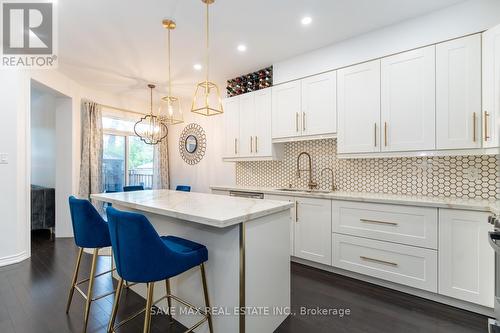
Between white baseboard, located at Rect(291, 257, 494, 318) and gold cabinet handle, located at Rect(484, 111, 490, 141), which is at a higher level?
gold cabinet handle, located at Rect(484, 111, 490, 141)

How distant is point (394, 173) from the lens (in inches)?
110

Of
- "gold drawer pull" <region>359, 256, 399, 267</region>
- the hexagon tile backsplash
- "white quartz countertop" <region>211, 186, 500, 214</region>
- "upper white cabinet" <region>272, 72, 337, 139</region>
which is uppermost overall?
"upper white cabinet" <region>272, 72, 337, 139</region>

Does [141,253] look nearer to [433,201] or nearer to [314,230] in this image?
[314,230]

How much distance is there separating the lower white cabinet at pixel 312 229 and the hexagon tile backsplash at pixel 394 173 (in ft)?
1.84

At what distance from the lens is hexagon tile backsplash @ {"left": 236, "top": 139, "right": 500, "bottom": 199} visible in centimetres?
231

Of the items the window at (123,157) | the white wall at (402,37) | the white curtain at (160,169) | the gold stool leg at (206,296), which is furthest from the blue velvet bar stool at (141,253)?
the white curtain at (160,169)

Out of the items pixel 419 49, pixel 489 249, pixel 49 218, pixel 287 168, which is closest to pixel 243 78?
pixel 287 168

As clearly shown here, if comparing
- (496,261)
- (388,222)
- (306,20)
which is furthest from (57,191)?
(496,261)

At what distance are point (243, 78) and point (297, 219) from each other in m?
2.50

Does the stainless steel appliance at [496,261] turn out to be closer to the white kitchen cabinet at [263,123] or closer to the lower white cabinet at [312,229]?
the lower white cabinet at [312,229]

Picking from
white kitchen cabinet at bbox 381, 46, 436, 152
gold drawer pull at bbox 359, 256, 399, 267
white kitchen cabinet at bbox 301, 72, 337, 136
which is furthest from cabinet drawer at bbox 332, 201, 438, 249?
white kitchen cabinet at bbox 301, 72, 337, 136

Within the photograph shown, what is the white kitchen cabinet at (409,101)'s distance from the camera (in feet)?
7.71

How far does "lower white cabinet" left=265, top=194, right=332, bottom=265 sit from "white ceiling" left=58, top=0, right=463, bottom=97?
76.9 inches

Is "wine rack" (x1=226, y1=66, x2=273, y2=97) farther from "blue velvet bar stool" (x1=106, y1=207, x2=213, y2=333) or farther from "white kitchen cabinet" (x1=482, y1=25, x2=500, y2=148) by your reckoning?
"blue velvet bar stool" (x1=106, y1=207, x2=213, y2=333)
